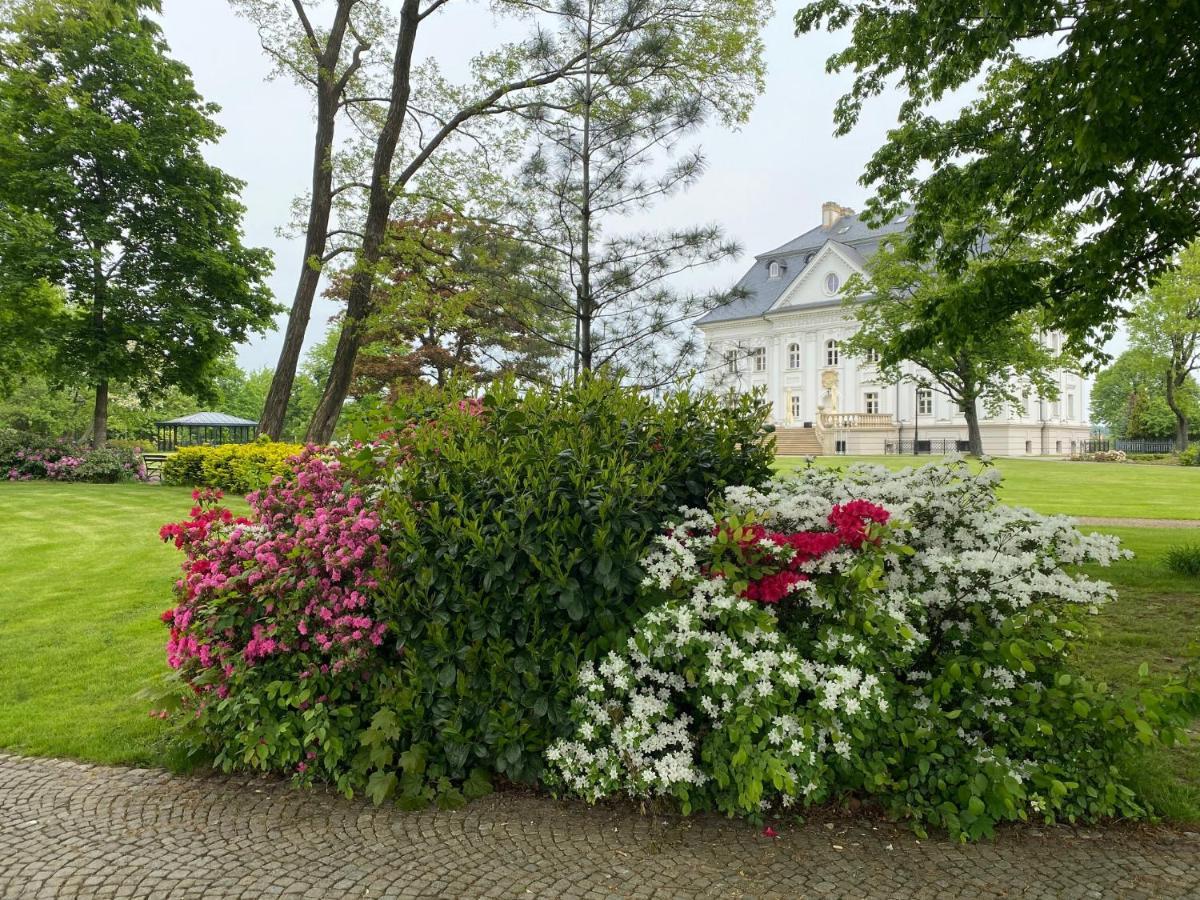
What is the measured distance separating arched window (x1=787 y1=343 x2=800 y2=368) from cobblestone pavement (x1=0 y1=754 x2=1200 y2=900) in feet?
190

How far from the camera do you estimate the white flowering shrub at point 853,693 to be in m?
3.08

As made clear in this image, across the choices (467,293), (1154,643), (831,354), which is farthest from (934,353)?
(831,354)

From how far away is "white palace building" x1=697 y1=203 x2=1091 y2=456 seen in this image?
165 ft

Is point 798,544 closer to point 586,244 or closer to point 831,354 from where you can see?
point 586,244

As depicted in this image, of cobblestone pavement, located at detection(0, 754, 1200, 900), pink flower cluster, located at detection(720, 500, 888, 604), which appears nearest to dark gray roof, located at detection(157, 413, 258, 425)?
cobblestone pavement, located at detection(0, 754, 1200, 900)

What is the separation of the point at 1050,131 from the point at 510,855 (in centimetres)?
726

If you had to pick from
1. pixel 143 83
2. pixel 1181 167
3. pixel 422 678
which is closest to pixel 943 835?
pixel 422 678

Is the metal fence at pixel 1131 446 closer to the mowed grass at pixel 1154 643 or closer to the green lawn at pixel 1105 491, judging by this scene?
the green lawn at pixel 1105 491

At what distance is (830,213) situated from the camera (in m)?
60.2

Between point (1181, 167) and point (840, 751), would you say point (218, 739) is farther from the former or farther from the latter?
point (1181, 167)

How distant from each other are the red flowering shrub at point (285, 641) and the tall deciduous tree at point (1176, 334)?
4813 cm

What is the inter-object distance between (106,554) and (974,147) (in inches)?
480

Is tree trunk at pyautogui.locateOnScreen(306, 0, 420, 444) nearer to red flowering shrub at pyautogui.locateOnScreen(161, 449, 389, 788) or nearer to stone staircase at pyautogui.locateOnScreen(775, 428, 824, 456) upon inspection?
red flowering shrub at pyautogui.locateOnScreen(161, 449, 389, 788)

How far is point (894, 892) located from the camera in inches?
105
